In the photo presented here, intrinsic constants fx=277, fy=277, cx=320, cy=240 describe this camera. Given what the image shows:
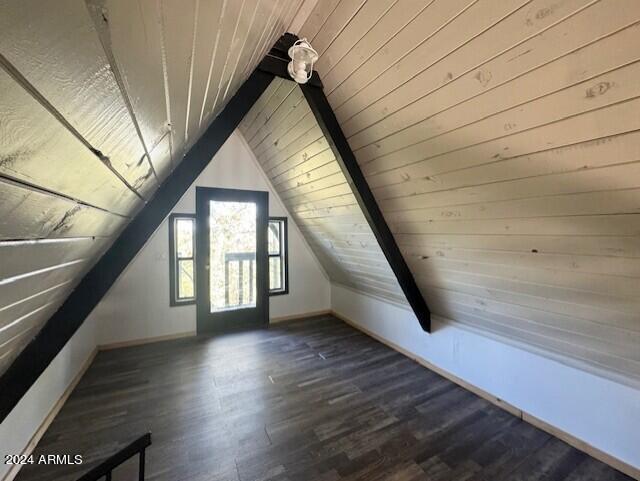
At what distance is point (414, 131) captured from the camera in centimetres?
145

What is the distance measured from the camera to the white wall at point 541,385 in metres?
1.65

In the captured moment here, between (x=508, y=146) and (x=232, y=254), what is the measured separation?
3.30m

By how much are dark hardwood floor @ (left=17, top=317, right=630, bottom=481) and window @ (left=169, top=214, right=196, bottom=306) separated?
0.76 m

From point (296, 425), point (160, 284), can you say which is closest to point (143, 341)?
point (160, 284)

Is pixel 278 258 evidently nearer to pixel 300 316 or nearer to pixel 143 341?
pixel 300 316

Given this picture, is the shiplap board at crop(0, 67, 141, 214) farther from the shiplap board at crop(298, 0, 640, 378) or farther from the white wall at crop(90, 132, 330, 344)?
the white wall at crop(90, 132, 330, 344)

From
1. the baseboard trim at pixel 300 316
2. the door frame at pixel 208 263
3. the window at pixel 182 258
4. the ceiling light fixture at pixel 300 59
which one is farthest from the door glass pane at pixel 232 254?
the ceiling light fixture at pixel 300 59

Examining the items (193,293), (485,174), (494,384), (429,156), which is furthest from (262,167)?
(494,384)

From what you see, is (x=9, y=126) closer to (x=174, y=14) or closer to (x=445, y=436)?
(x=174, y=14)

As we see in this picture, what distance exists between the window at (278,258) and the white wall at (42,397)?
7.01 ft

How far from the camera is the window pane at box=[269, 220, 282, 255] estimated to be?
407 cm

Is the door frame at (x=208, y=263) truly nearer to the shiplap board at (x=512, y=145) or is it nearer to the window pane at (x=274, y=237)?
the window pane at (x=274, y=237)

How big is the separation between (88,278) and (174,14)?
133cm

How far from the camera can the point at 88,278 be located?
131 centimetres
